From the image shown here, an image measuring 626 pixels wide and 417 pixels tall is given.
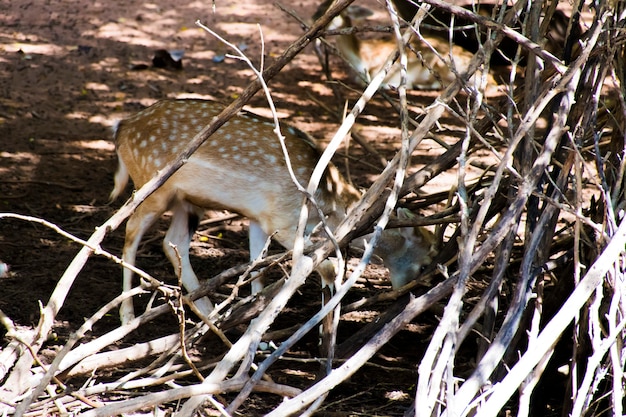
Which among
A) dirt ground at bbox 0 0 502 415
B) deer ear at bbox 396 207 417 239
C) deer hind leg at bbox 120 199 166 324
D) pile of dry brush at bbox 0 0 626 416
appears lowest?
dirt ground at bbox 0 0 502 415

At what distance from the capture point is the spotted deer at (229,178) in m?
4.93

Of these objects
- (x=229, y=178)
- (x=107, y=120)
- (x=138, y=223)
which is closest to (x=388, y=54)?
(x=107, y=120)

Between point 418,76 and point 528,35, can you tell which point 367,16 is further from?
point 528,35

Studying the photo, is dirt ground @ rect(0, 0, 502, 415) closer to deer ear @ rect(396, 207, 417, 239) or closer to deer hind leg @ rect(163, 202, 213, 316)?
deer hind leg @ rect(163, 202, 213, 316)

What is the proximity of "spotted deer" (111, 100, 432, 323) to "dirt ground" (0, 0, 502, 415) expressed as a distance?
362mm

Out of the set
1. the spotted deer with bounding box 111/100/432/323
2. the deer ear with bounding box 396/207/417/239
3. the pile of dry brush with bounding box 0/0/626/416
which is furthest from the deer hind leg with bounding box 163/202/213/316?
the pile of dry brush with bounding box 0/0/626/416

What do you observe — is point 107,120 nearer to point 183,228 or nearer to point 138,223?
point 183,228

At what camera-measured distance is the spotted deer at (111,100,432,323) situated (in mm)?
4934

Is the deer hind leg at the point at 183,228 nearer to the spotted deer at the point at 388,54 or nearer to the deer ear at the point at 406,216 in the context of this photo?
the deer ear at the point at 406,216

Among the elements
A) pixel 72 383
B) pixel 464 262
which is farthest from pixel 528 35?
pixel 72 383

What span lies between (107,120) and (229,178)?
111 inches

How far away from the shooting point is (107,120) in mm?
7387

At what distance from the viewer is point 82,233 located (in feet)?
18.5

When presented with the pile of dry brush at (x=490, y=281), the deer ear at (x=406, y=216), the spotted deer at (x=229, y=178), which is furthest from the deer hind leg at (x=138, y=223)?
the deer ear at (x=406, y=216)
